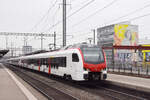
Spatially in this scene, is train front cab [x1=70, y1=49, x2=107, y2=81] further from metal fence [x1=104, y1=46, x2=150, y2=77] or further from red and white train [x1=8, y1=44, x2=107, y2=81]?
metal fence [x1=104, y1=46, x2=150, y2=77]

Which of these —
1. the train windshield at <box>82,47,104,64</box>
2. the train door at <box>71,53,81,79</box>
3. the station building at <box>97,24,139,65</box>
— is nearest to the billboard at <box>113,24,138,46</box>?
the station building at <box>97,24,139,65</box>

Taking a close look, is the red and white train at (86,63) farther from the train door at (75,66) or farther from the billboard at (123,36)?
the billboard at (123,36)

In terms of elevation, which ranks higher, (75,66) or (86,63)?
(86,63)

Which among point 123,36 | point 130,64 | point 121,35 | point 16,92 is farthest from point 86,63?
point 121,35

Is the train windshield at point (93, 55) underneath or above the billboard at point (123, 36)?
underneath

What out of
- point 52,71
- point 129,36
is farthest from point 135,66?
point 129,36

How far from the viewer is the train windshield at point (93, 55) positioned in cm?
1510

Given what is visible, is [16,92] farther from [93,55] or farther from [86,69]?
[93,55]

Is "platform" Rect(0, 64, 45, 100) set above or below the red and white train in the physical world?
below

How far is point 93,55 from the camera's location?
15469mm

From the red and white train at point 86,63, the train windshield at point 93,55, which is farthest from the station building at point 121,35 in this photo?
the train windshield at point 93,55

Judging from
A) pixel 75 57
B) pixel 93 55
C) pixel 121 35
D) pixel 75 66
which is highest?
pixel 121 35

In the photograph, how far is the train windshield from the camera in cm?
1510

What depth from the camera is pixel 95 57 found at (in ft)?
50.5
